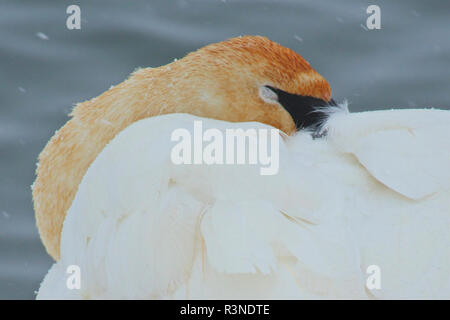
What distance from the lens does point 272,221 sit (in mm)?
2537

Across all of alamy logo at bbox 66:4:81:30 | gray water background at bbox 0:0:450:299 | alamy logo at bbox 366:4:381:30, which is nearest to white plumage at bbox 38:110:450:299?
gray water background at bbox 0:0:450:299

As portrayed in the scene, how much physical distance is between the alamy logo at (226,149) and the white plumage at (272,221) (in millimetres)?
34

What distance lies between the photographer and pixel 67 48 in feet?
18.7

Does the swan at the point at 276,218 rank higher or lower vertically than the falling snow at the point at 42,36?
lower

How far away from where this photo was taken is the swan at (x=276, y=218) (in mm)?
2482

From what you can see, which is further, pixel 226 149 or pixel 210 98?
pixel 210 98

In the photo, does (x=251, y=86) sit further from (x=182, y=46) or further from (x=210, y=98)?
(x=182, y=46)

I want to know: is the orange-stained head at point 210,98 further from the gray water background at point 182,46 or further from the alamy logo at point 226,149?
the gray water background at point 182,46

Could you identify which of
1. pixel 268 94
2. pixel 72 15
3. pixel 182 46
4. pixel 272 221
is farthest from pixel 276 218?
pixel 72 15

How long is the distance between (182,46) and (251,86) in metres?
2.25

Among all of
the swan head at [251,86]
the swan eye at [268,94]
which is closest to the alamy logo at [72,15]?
the swan head at [251,86]

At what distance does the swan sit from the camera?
8.14 feet
